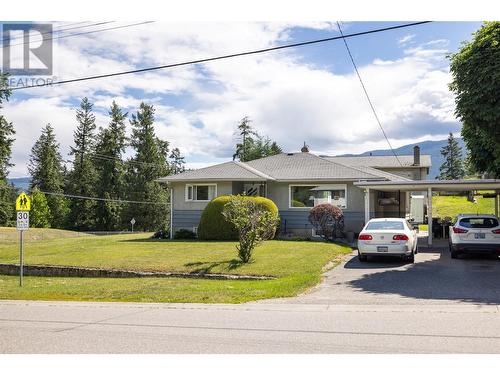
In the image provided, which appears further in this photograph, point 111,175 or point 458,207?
point 111,175

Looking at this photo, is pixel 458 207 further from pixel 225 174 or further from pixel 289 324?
pixel 289 324

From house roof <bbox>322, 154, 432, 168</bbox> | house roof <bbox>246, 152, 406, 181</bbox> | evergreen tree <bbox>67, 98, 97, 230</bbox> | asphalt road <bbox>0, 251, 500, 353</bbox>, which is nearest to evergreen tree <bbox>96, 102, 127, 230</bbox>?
evergreen tree <bbox>67, 98, 97, 230</bbox>

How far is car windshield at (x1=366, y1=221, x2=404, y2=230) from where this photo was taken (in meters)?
17.8

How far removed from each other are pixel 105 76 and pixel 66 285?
6719 mm

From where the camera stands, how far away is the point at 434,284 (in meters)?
13.5

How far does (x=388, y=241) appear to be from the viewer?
17.3 m

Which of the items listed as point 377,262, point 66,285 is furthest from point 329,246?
point 66,285

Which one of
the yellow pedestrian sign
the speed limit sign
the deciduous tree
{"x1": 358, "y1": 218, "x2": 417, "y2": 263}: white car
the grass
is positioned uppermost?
the deciduous tree

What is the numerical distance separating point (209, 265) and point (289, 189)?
1156 cm

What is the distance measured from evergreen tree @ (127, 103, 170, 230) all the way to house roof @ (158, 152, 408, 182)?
3165 cm

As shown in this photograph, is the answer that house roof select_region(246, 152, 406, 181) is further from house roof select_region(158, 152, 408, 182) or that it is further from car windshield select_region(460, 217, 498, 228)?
car windshield select_region(460, 217, 498, 228)

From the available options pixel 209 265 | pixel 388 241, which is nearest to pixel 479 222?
pixel 388 241

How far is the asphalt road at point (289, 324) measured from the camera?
675cm
